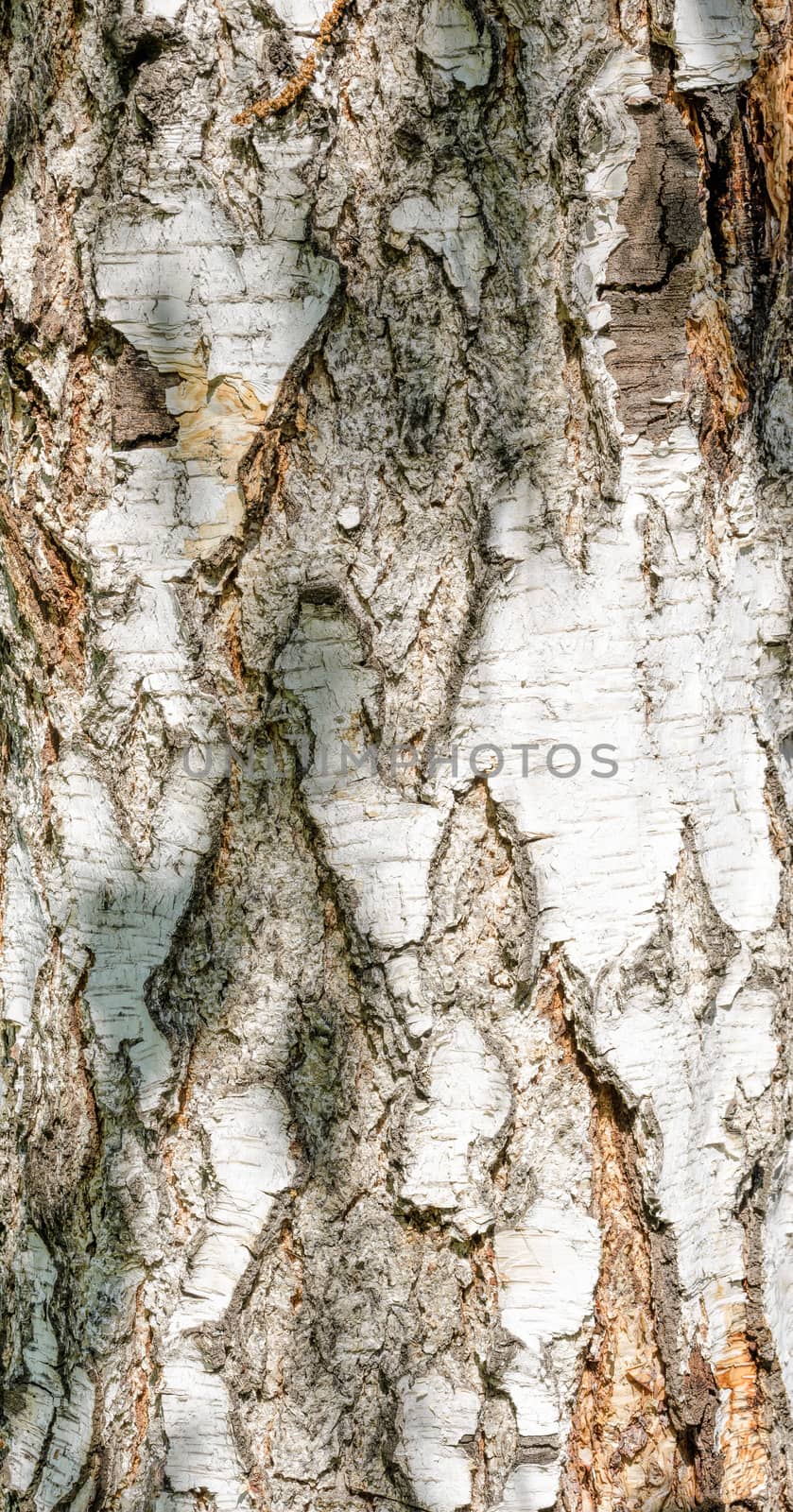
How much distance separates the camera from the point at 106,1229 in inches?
43.2

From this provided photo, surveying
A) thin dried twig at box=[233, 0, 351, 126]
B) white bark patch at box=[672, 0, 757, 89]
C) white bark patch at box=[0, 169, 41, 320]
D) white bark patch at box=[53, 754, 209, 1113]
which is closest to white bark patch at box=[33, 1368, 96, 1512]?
white bark patch at box=[53, 754, 209, 1113]

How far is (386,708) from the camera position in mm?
1036

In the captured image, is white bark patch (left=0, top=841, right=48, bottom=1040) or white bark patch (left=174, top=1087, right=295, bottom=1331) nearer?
white bark patch (left=174, top=1087, right=295, bottom=1331)

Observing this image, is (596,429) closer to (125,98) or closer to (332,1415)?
(125,98)

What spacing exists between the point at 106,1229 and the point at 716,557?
0.83 m

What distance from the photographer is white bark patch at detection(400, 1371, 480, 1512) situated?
40.9 inches

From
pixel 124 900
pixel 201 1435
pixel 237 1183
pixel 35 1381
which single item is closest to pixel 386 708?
pixel 124 900

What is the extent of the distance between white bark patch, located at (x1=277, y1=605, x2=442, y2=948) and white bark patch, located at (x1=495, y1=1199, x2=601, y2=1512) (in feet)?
0.92

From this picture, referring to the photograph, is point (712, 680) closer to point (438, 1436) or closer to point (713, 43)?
point (713, 43)

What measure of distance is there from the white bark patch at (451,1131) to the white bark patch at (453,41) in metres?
0.79

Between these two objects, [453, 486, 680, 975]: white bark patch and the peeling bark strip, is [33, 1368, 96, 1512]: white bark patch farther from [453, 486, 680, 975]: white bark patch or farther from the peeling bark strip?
[453, 486, 680, 975]: white bark patch

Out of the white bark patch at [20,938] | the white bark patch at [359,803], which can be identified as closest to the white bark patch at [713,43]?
the white bark patch at [359,803]

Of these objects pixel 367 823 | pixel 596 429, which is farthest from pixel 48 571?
pixel 596 429

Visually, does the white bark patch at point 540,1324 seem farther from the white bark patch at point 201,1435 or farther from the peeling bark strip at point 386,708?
the white bark patch at point 201,1435
